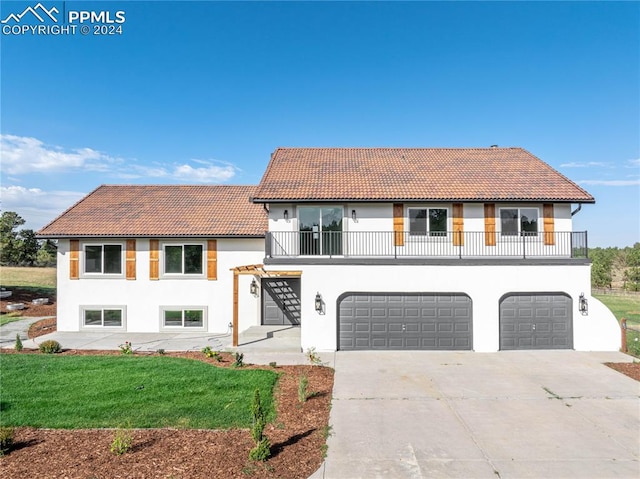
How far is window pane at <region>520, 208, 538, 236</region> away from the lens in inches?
531

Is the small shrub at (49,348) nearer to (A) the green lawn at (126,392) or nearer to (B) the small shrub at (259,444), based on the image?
(A) the green lawn at (126,392)

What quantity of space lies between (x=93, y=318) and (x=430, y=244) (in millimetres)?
14217

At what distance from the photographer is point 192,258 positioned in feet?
49.7

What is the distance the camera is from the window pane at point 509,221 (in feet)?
44.1

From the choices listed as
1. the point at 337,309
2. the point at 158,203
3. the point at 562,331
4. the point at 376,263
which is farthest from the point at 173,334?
the point at 562,331

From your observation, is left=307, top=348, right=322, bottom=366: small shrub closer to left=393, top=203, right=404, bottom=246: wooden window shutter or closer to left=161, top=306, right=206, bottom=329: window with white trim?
left=393, top=203, right=404, bottom=246: wooden window shutter

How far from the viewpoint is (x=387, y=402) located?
800cm

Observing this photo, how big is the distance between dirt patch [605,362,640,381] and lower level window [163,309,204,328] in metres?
14.3

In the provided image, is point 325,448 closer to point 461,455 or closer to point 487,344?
point 461,455

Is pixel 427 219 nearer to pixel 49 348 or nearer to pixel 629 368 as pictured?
pixel 629 368

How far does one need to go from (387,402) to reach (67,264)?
563 inches

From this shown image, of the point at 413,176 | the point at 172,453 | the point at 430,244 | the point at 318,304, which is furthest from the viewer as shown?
the point at 413,176

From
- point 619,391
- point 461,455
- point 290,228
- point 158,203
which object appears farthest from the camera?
→ point 158,203

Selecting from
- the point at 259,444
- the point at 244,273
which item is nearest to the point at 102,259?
the point at 244,273
